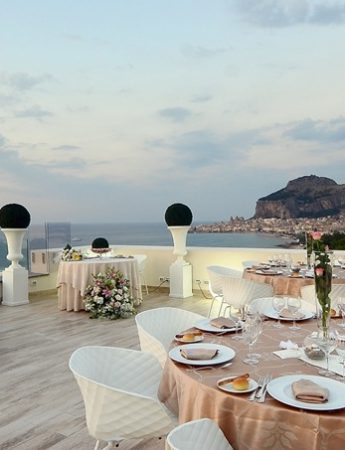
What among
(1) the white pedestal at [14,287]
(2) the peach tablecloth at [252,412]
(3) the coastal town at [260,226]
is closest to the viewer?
(2) the peach tablecloth at [252,412]

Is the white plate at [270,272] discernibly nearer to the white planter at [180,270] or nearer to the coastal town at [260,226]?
the coastal town at [260,226]

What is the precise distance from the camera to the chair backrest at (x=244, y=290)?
4.84 m

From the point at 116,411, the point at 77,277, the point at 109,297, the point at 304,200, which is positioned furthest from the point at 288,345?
the point at 304,200

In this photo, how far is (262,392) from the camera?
1685mm

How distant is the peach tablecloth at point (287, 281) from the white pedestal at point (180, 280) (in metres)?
2.98

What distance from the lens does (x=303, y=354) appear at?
213 centimetres

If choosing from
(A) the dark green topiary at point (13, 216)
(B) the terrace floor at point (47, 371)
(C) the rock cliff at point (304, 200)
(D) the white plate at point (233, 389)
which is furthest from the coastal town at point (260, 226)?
(D) the white plate at point (233, 389)

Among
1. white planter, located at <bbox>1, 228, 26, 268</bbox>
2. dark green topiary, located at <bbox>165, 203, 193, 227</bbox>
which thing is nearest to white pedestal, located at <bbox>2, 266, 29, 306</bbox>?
white planter, located at <bbox>1, 228, 26, 268</bbox>

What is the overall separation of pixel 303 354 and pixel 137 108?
1017 centimetres

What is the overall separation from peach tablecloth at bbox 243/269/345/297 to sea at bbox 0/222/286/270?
9.92 ft

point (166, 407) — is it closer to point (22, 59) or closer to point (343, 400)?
point (343, 400)

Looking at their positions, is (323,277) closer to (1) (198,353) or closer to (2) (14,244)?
(1) (198,353)

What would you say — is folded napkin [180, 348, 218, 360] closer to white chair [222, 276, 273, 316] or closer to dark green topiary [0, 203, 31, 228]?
white chair [222, 276, 273, 316]

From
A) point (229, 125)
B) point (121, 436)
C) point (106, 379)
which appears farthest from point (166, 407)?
point (229, 125)
